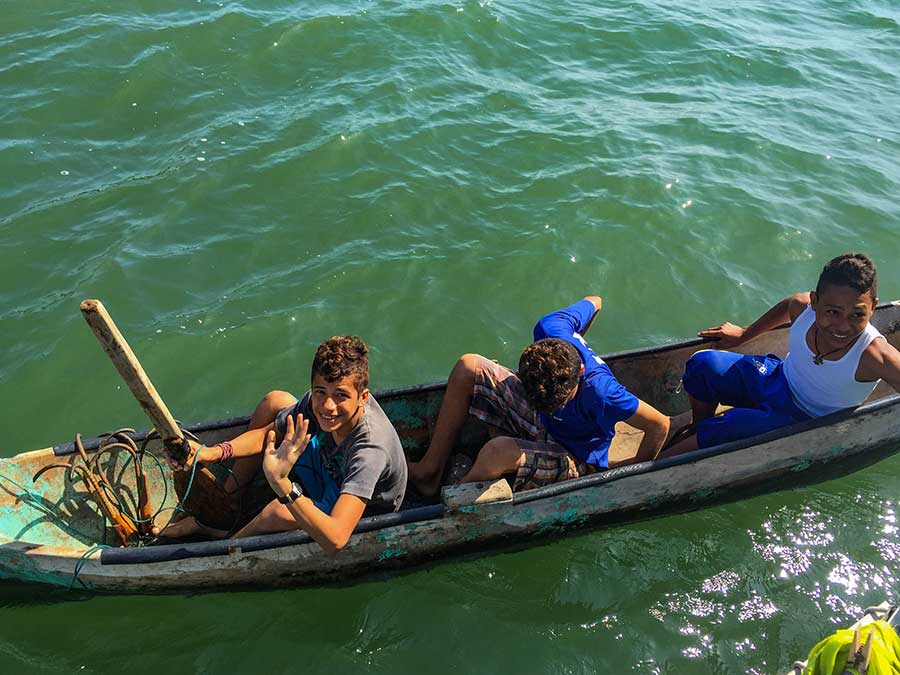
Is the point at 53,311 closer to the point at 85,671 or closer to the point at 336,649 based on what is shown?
the point at 85,671

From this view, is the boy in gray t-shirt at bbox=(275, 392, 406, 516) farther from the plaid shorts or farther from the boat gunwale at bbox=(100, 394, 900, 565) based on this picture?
the plaid shorts

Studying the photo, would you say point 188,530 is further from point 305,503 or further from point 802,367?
point 802,367

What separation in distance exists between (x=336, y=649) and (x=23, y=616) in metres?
2.12

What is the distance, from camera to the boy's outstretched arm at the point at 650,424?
5008 millimetres

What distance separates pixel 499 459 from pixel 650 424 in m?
1.03

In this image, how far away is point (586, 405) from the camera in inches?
198

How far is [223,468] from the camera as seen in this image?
5.44m

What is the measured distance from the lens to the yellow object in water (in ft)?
13.2

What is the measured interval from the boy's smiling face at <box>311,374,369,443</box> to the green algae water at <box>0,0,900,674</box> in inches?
60.3

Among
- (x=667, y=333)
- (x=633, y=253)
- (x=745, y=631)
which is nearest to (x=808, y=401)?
(x=745, y=631)

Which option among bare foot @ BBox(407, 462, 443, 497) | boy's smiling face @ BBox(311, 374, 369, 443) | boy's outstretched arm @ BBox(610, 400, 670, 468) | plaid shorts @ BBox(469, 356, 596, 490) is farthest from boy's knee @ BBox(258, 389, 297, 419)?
boy's outstretched arm @ BBox(610, 400, 670, 468)

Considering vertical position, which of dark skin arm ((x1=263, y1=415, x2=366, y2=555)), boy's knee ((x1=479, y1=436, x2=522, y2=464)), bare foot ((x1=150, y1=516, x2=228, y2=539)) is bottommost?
bare foot ((x1=150, y1=516, x2=228, y2=539))

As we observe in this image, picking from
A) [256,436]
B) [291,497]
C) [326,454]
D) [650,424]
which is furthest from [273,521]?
[650,424]

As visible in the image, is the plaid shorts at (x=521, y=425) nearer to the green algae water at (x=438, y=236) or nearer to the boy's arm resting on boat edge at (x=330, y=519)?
the green algae water at (x=438, y=236)
